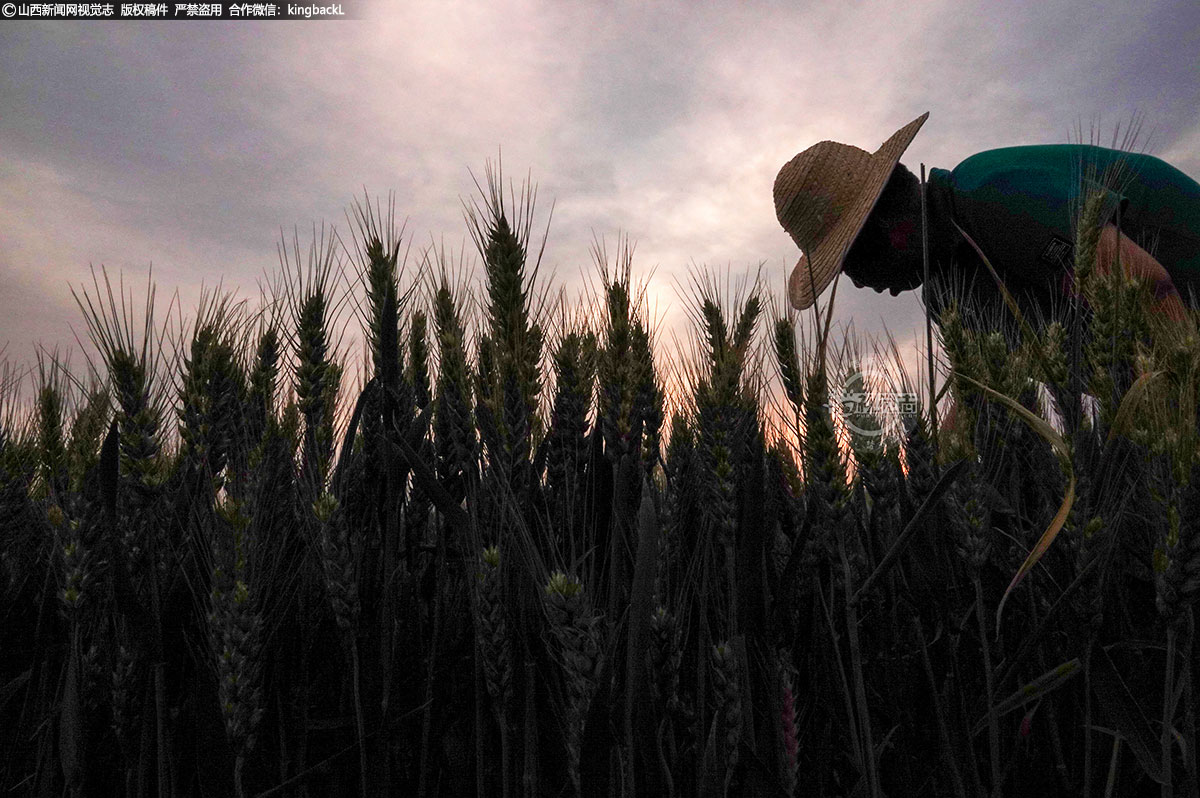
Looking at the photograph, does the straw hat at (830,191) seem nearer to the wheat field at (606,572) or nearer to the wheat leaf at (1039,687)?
the wheat field at (606,572)

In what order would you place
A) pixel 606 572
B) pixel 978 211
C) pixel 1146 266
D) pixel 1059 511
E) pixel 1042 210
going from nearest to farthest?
pixel 1059 511 < pixel 606 572 < pixel 1146 266 < pixel 1042 210 < pixel 978 211

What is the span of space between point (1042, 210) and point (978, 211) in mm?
226

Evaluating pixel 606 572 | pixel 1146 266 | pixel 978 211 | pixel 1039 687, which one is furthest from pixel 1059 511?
pixel 978 211

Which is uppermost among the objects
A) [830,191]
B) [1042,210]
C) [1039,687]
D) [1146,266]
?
[830,191]

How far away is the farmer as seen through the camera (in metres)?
2.43

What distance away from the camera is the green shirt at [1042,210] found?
2.42 meters

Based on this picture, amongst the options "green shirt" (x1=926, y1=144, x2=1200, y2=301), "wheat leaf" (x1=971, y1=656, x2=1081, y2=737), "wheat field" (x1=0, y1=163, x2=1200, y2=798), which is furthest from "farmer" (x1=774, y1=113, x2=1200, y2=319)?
"wheat leaf" (x1=971, y1=656, x2=1081, y2=737)

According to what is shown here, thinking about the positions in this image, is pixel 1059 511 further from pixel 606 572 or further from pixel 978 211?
pixel 978 211

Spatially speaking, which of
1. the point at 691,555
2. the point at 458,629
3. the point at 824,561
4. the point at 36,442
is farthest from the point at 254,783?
the point at 36,442

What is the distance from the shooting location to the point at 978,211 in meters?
2.61

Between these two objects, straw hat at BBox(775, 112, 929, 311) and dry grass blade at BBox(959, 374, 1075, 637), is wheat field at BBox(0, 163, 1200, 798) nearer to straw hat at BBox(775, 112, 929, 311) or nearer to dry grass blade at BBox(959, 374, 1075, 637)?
dry grass blade at BBox(959, 374, 1075, 637)

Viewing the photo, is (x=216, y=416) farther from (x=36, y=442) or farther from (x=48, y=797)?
(x=36, y=442)

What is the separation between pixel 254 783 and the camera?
96 centimetres

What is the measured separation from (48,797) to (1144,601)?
5.89 feet
